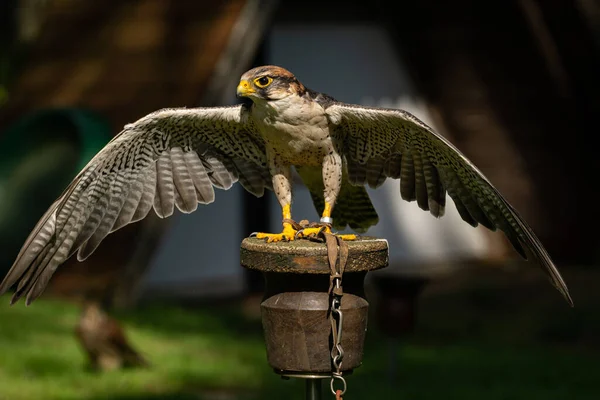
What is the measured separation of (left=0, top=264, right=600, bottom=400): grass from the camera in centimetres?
645

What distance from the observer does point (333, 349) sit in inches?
133

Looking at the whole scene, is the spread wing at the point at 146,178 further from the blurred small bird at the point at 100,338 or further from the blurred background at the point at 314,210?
the blurred small bird at the point at 100,338

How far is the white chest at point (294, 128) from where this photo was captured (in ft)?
12.6

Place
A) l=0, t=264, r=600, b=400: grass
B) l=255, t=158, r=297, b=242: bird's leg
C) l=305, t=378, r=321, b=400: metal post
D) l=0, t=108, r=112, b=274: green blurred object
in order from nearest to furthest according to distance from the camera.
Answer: l=305, t=378, r=321, b=400: metal post
l=255, t=158, r=297, b=242: bird's leg
l=0, t=264, r=600, b=400: grass
l=0, t=108, r=112, b=274: green blurred object

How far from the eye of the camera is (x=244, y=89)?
376 centimetres

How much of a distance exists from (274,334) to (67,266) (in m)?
5.66

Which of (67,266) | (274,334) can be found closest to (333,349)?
(274,334)

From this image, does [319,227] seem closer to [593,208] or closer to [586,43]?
[586,43]

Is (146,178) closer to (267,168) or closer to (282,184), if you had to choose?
(267,168)

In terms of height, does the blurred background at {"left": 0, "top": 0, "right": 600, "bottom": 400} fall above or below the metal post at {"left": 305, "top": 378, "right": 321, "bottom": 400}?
above

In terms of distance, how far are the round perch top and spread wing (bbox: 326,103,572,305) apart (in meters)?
0.50

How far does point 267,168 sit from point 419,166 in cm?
65

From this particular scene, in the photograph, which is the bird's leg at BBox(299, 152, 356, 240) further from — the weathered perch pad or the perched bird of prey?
the weathered perch pad

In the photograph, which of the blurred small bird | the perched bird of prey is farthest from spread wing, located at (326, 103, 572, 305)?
the blurred small bird
